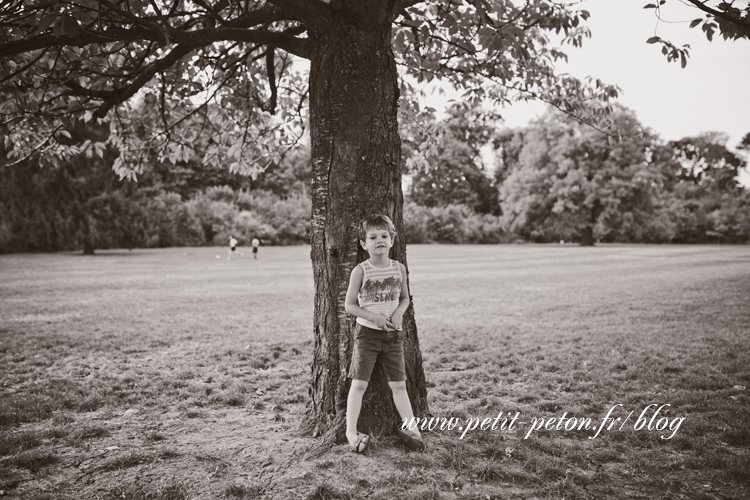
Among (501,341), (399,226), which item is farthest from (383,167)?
(501,341)

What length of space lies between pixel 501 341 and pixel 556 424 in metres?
3.49

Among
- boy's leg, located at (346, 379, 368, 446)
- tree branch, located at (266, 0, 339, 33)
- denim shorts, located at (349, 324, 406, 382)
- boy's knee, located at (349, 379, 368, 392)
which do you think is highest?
tree branch, located at (266, 0, 339, 33)

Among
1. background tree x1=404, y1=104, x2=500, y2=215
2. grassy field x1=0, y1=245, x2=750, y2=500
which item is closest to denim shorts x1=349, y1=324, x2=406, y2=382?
grassy field x1=0, y1=245, x2=750, y2=500

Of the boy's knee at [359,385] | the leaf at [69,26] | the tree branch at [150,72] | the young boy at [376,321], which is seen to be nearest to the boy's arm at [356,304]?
the young boy at [376,321]

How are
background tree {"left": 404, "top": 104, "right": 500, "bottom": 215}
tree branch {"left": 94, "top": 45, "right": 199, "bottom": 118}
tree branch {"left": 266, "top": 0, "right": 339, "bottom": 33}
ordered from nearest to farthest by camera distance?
1. tree branch {"left": 266, "top": 0, "right": 339, "bottom": 33}
2. tree branch {"left": 94, "top": 45, "right": 199, "bottom": 118}
3. background tree {"left": 404, "top": 104, "right": 500, "bottom": 215}

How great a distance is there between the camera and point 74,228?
110ft

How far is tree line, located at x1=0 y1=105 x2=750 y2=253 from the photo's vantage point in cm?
3306

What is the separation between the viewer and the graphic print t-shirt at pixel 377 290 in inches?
146

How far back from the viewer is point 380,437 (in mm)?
3807

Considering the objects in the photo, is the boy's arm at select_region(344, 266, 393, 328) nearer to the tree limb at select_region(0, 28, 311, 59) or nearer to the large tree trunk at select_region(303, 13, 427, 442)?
the large tree trunk at select_region(303, 13, 427, 442)

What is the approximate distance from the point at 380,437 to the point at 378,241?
1.55m

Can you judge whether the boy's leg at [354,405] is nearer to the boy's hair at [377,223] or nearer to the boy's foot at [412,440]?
the boy's foot at [412,440]

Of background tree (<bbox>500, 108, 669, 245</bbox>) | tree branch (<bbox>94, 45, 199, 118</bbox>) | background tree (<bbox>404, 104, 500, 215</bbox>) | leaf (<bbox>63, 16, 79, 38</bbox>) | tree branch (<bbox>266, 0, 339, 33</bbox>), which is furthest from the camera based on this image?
background tree (<bbox>404, 104, 500, 215</bbox>)

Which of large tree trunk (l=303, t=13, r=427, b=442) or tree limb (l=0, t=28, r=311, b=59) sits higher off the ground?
tree limb (l=0, t=28, r=311, b=59)
